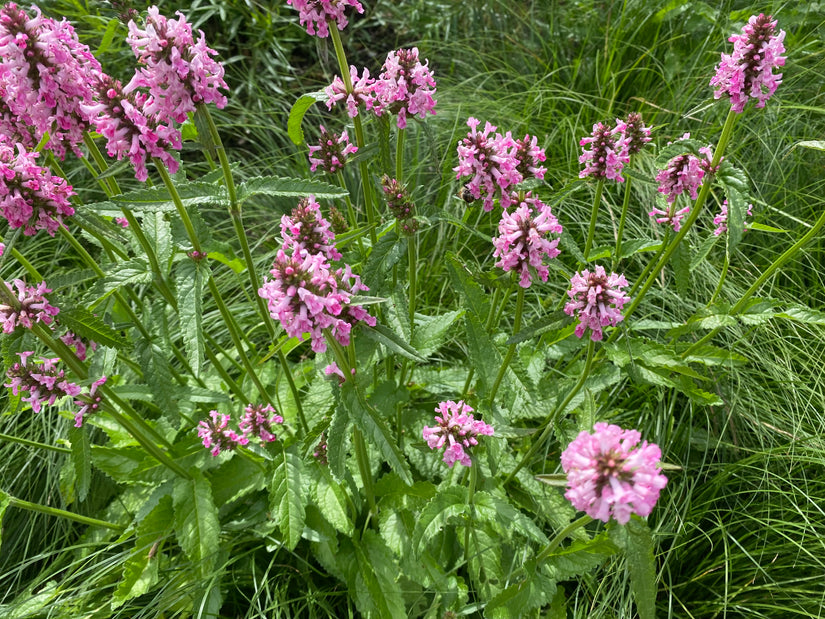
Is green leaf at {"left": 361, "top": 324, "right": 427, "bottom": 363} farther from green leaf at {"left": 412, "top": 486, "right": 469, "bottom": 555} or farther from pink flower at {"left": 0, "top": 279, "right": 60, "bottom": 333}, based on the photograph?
pink flower at {"left": 0, "top": 279, "right": 60, "bottom": 333}

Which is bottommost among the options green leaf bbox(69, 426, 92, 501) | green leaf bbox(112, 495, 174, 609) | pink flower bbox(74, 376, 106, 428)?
green leaf bbox(112, 495, 174, 609)

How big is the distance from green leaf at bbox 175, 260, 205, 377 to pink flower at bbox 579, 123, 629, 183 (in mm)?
1262

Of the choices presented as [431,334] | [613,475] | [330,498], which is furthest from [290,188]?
[330,498]

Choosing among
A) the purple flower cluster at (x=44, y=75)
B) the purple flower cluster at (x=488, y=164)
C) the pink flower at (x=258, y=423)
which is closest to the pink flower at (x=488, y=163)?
the purple flower cluster at (x=488, y=164)

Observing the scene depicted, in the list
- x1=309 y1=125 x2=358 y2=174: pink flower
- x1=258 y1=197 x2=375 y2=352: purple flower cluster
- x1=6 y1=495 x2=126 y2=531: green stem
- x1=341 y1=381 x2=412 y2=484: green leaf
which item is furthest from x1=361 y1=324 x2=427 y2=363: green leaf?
x1=6 y1=495 x2=126 y2=531: green stem

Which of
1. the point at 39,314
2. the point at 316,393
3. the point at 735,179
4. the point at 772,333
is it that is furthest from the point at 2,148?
the point at 772,333

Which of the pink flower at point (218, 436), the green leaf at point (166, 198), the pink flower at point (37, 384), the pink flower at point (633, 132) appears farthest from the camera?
the pink flower at point (218, 436)

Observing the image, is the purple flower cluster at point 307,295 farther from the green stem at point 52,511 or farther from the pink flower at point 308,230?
the green stem at point 52,511

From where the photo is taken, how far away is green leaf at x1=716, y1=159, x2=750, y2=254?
5.64 ft

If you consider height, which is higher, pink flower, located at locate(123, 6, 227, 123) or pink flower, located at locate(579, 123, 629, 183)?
pink flower, located at locate(123, 6, 227, 123)

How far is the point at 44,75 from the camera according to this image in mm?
1508

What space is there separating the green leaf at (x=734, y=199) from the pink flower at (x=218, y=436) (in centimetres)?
178

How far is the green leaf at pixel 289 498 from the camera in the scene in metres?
2.05

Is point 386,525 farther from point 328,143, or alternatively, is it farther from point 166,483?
point 328,143
